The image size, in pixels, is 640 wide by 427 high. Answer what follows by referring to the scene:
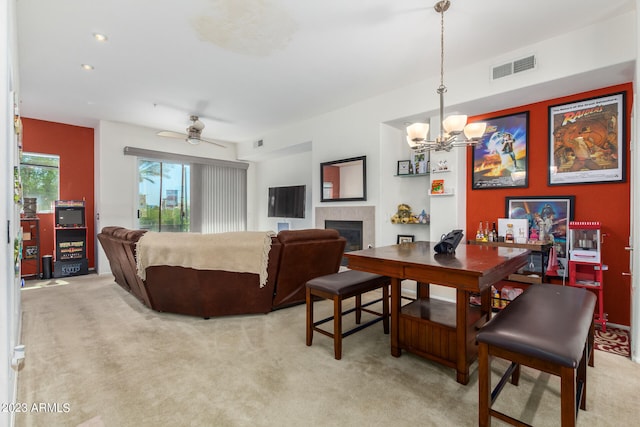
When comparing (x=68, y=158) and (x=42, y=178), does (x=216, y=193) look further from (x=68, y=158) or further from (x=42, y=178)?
(x=42, y=178)

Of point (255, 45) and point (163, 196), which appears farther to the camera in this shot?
point (163, 196)

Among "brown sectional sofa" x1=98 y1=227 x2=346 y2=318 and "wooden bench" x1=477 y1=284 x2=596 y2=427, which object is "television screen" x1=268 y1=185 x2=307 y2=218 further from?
"wooden bench" x1=477 y1=284 x2=596 y2=427

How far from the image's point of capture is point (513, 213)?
11.4 feet

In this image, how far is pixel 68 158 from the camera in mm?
5496

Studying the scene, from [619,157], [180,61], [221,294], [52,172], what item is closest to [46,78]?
[180,61]

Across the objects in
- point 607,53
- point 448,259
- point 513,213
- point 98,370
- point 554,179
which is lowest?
A: point 98,370

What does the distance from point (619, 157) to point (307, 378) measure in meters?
3.41

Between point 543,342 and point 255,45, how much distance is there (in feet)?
10.5

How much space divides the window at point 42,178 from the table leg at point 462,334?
6.64m

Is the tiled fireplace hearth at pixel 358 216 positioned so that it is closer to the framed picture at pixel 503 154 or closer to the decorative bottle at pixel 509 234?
the framed picture at pixel 503 154

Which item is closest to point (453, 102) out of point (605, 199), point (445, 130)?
point (445, 130)

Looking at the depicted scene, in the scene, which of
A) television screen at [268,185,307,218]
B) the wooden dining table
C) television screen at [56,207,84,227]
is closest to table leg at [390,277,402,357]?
the wooden dining table

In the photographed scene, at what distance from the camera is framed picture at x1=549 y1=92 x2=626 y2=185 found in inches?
113

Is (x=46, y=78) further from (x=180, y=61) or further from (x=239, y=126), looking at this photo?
(x=239, y=126)
